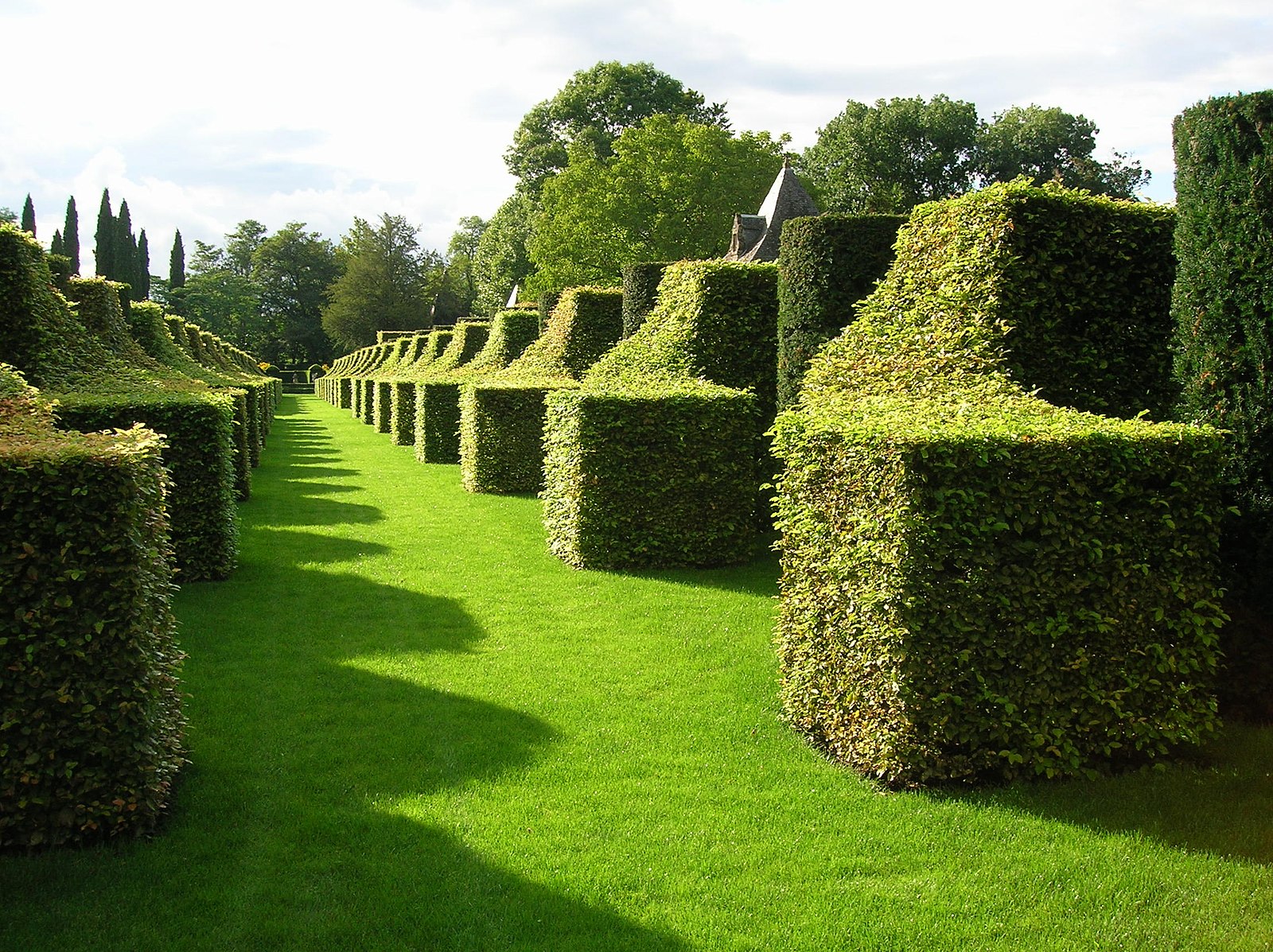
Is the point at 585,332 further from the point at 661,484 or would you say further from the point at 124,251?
the point at 124,251

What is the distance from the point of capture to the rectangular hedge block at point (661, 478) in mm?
11469

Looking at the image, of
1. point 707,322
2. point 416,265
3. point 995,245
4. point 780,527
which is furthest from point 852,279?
point 416,265

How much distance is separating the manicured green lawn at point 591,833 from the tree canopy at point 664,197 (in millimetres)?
41406

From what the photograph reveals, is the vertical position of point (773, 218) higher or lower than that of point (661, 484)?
higher

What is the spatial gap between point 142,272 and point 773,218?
63007 millimetres

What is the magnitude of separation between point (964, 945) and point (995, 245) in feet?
17.7

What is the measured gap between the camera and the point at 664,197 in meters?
48.7

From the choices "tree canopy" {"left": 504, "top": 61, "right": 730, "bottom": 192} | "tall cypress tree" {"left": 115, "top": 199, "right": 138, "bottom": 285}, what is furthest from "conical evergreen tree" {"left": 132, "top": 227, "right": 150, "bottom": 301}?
"tree canopy" {"left": 504, "top": 61, "right": 730, "bottom": 192}

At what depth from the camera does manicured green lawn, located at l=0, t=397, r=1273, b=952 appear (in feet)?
13.9

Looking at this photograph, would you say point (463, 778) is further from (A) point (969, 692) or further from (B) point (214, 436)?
(B) point (214, 436)

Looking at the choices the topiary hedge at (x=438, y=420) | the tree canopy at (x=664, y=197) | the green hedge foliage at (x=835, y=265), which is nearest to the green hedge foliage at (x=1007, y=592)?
the green hedge foliage at (x=835, y=265)

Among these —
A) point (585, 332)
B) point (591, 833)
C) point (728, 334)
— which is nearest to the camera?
point (591, 833)

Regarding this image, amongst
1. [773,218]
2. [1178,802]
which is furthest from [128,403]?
[773,218]

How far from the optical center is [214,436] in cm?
1067
